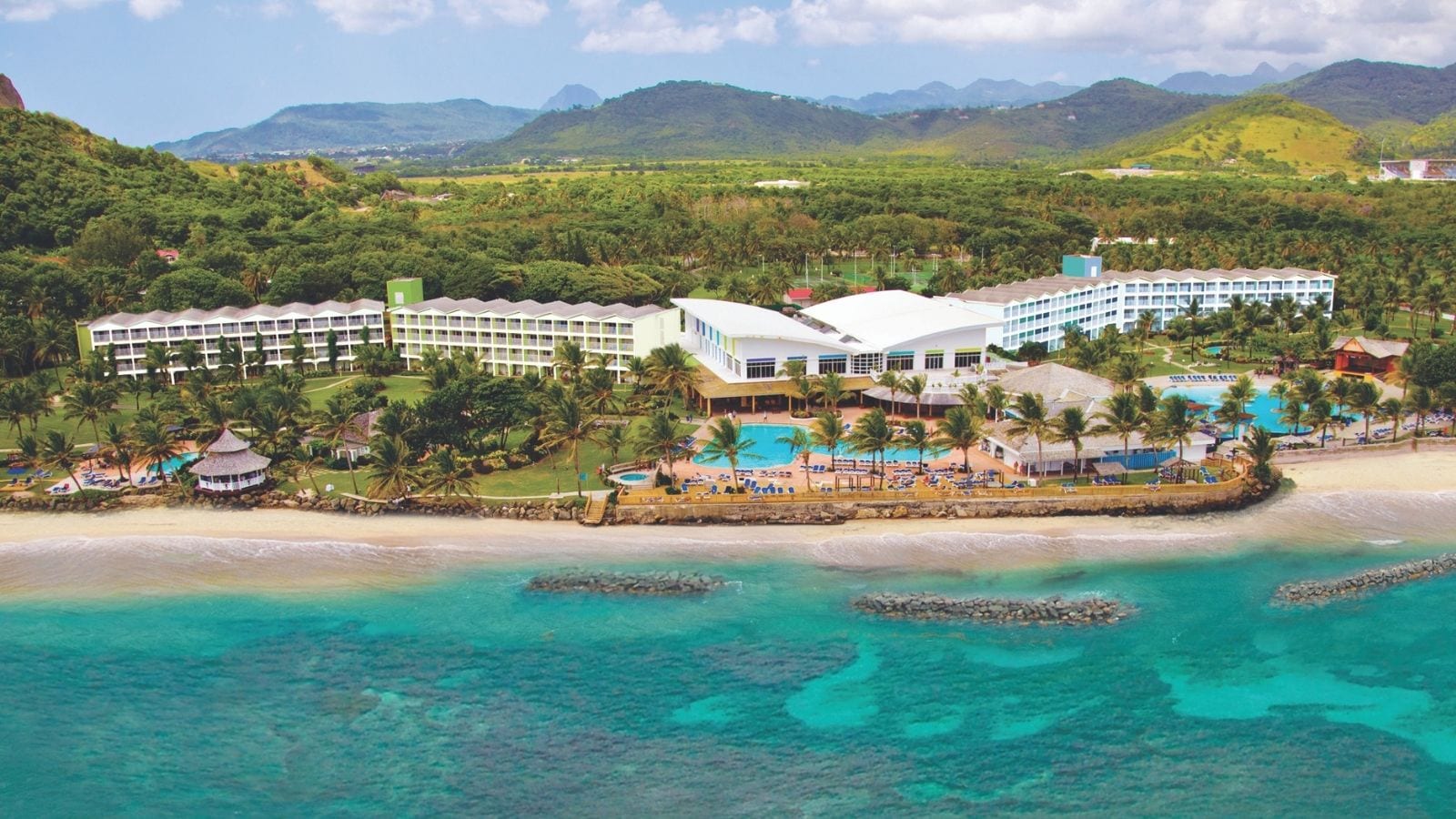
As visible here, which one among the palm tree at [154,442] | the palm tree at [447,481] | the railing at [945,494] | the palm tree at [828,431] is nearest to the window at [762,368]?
the palm tree at [828,431]

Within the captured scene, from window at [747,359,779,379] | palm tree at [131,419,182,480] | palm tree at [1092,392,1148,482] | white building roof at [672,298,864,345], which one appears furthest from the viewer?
window at [747,359,779,379]

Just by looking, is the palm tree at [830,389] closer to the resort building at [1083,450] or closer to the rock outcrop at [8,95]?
the resort building at [1083,450]

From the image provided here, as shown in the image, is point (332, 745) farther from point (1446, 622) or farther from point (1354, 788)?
point (1446, 622)

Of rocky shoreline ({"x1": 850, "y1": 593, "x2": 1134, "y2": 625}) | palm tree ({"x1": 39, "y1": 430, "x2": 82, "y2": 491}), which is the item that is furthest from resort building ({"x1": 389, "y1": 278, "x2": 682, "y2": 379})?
rocky shoreline ({"x1": 850, "y1": 593, "x2": 1134, "y2": 625})

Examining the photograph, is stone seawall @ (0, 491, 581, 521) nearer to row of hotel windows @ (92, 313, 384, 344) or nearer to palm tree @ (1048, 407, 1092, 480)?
palm tree @ (1048, 407, 1092, 480)

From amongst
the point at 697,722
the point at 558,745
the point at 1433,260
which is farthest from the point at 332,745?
the point at 1433,260

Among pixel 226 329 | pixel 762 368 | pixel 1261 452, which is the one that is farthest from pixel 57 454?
pixel 1261 452
